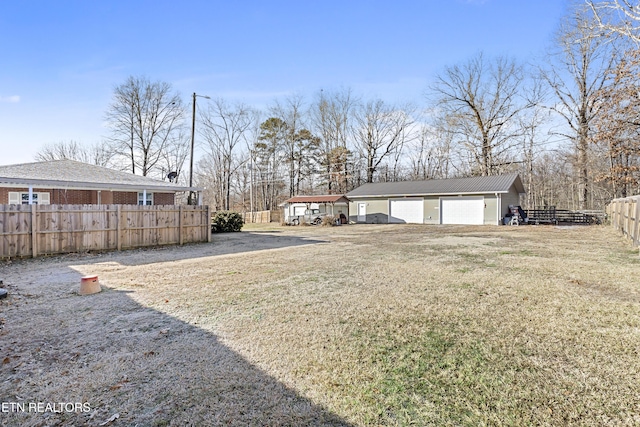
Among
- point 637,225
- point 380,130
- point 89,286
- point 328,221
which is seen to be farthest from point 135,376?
point 380,130

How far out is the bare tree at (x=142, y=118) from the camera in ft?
100

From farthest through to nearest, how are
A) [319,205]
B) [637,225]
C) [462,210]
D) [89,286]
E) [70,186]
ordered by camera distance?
1. [319,205]
2. [462,210]
3. [70,186]
4. [637,225]
5. [89,286]

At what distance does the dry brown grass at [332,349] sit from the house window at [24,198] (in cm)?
1158

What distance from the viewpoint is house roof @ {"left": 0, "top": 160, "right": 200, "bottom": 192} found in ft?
42.2

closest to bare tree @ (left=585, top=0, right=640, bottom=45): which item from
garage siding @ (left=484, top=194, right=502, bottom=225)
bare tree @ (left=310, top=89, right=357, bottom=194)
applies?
garage siding @ (left=484, top=194, right=502, bottom=225)

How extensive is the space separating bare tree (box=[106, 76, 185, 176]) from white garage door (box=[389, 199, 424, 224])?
23698 millimetres

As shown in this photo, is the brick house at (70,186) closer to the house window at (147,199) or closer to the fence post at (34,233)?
the house window at (147,199)

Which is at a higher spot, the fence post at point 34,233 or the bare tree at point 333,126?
the bare tree at point 333,126

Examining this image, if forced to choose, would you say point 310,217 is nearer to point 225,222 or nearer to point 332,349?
point 225,222

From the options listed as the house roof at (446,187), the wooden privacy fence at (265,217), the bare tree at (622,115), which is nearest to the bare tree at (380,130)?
the house roof at (446,187)

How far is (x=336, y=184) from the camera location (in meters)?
34.8

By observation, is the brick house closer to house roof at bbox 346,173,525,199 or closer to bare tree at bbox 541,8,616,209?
house roof at bbox 346,173,525,199

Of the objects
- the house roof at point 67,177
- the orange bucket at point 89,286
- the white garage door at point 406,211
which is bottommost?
the orange bucket at point 89,286

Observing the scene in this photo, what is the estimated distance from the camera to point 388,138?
3438cm
